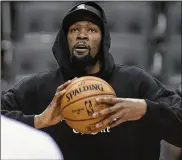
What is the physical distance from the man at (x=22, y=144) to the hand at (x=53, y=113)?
25.6 inches

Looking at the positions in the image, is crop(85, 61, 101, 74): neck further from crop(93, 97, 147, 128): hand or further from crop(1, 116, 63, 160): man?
crop(1, 116, 63, 160): man

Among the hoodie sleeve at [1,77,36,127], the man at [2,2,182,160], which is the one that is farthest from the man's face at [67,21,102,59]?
the hoodie sleeve at [1,77,36,127]

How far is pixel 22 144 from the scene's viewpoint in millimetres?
342

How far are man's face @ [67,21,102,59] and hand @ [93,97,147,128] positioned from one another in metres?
0.21

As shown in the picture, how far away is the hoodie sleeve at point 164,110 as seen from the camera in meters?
1.20

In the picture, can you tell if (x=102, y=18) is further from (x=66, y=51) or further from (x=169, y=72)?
(x=169, y=72)

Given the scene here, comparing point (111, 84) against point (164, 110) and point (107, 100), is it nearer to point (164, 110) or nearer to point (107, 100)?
point (164, 110)

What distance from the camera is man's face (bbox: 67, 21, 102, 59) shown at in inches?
Answer: 46.8

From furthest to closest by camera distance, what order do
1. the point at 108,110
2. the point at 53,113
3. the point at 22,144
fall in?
the point at 53,113
the point at 108,110
the point at 22,144

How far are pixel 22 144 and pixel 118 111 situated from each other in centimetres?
65

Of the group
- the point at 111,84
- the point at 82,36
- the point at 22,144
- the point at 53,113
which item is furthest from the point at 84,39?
the point at 22,144

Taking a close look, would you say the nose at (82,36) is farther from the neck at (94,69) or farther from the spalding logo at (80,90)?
the spalding logo at (80,90)

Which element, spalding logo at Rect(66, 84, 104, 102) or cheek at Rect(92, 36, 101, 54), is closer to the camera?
spalding logo at Rect(66, 84, 104, 102)

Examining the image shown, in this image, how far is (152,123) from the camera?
123cm
